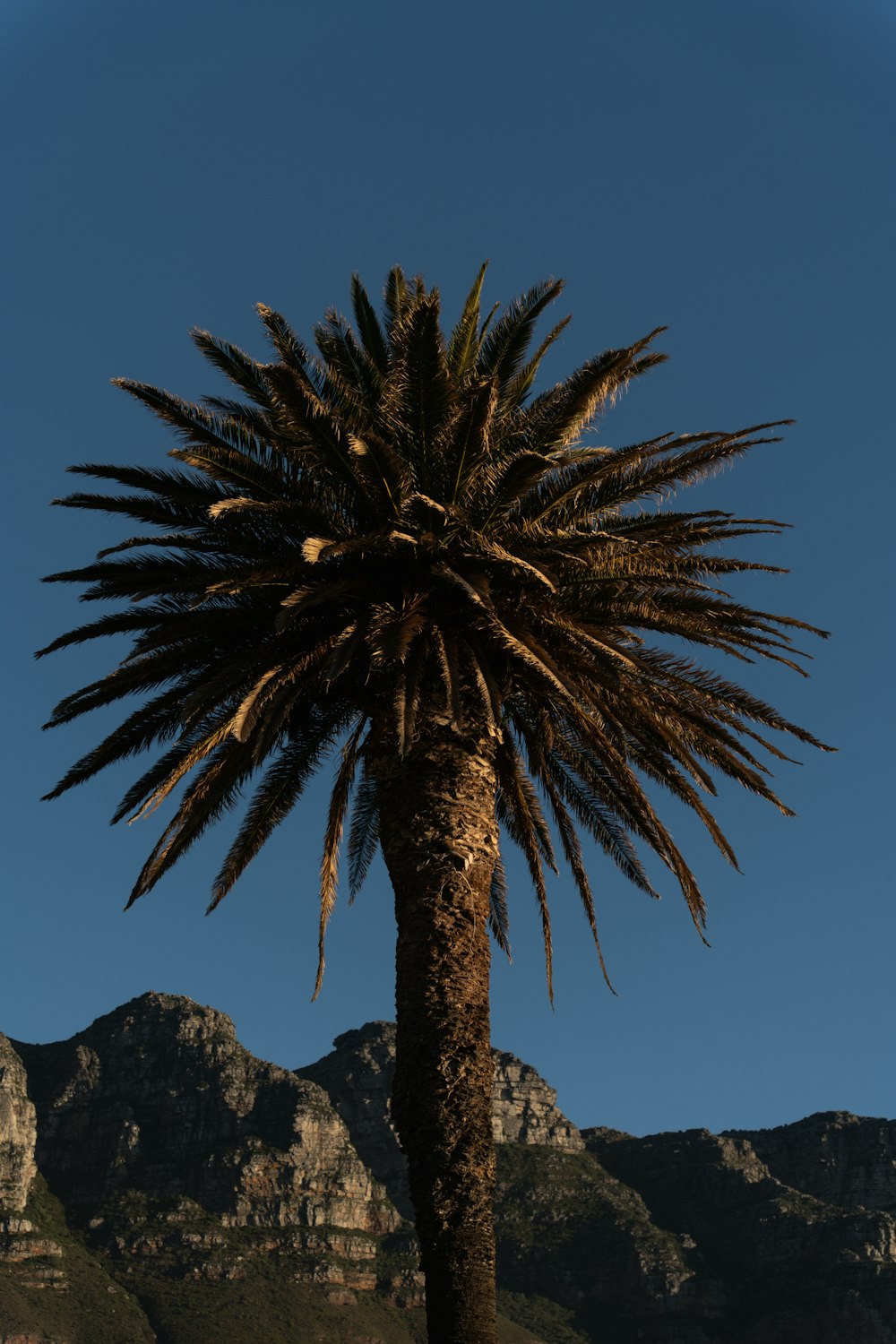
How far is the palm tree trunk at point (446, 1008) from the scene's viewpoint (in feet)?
43.4

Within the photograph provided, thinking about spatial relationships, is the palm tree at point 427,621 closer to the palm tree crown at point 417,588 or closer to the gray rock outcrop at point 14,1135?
the palm tree crown at point 417,588

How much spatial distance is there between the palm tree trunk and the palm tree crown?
0.69 meters

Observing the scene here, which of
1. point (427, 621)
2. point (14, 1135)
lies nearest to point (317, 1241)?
point (14, 1135)

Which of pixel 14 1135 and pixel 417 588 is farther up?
pixel 14 1135

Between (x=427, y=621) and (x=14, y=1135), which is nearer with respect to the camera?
(x=427, y=621)

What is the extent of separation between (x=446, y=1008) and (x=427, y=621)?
4156 mm

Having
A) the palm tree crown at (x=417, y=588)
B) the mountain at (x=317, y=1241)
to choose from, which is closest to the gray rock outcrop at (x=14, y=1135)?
the mountain at (x=317, y=1241)

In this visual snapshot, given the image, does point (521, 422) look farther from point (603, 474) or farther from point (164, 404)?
point (164, 404)

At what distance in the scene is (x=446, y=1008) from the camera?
46.6 ft

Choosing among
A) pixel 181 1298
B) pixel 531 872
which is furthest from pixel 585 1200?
pixel 531 872

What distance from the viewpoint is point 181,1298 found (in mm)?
155125

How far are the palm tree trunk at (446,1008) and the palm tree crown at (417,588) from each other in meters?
0.69

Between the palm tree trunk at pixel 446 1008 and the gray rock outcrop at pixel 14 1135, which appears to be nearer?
the palm tree trunk at pixel 446 1008

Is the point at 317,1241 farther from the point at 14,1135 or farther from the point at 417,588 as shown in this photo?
the point at 417,588
